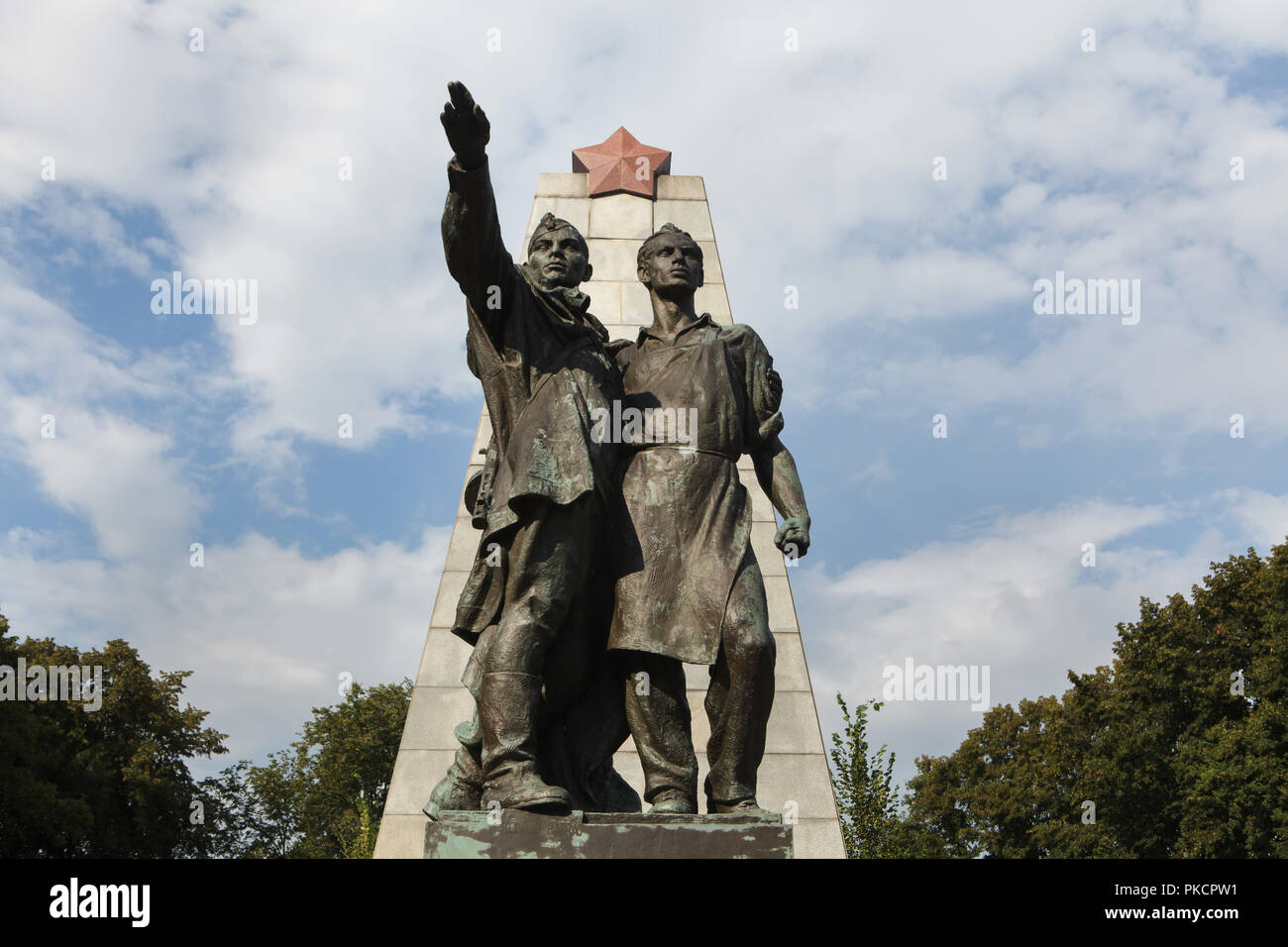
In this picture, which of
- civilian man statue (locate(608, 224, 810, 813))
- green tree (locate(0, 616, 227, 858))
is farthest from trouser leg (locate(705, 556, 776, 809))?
green tree (locate(0, 616, 227, 858))

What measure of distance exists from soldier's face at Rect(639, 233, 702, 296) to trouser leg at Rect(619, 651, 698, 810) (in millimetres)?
1967

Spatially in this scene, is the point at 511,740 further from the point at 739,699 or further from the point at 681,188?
the point at 681,188

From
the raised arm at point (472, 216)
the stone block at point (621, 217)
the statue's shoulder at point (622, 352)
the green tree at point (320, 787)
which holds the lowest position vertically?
the green tree at point (320, 787)

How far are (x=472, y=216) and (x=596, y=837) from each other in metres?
2.67

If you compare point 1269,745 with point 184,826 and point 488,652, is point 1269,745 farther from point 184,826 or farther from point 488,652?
point 184,826

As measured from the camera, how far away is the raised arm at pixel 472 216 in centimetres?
500

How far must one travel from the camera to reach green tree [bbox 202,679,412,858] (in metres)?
40.0

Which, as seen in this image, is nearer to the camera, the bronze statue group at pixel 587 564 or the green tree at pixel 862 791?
the bronze statue group at pixel 587 564

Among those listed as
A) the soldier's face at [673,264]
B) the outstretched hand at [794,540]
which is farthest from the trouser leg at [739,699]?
the soldier's face at [673,264]

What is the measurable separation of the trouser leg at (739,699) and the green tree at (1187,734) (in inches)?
Answer: 841

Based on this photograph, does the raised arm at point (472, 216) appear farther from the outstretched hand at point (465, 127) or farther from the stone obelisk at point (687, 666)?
the stone obelisk at point (687, 666)

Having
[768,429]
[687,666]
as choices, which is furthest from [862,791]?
[768,429]

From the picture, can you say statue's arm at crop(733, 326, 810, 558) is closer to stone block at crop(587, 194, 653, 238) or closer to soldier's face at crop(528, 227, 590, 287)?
soldier's face at crop(528, 227, 590, 287)
